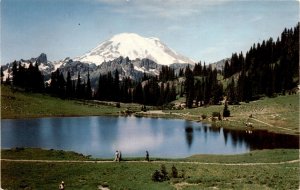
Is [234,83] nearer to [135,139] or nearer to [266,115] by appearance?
[266,115]

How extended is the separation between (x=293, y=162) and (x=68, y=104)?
105m

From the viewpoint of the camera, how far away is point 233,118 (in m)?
115

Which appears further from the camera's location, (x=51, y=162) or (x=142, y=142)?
(x=142, y=142)

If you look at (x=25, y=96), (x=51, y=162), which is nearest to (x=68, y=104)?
(x=25, y=96)

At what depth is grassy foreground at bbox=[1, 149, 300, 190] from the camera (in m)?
38.0

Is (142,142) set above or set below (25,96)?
below

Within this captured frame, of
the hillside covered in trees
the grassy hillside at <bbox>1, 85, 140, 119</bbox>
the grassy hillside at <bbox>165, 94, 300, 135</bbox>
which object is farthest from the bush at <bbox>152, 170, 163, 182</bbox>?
the hillside covered in trees

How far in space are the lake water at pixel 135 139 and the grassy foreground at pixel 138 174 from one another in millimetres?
14027

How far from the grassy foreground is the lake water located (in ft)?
46.0

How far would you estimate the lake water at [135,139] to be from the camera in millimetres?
68938

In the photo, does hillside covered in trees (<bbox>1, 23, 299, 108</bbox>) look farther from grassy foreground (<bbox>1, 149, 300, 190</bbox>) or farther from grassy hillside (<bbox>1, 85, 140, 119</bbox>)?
grassy foreground (<bbox>1, 149, 300, 190</bbox>)

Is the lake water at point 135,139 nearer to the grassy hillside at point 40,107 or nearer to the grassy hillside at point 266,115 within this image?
the grassy hillside at point 266,115

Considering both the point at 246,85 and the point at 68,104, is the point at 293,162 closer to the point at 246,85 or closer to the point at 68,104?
the point at 246,85

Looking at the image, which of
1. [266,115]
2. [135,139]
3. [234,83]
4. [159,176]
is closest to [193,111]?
[266,115]
